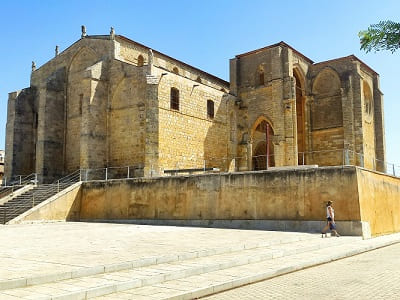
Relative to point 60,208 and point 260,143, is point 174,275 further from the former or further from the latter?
point 260,143

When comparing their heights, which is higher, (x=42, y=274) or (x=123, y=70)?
(x=123, y=70)

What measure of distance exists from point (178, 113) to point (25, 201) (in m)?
9.90

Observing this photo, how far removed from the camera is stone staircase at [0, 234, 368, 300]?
17.9 ft

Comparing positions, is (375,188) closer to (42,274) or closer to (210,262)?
Answer: (210,262)

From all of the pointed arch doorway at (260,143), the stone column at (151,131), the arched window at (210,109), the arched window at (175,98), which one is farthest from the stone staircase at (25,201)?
the pointed arch doorway at (260,143)

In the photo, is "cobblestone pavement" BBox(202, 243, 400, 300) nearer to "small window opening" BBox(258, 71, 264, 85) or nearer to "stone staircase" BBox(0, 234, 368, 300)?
"stone staircase" BBox(0, 234, 368, 300)

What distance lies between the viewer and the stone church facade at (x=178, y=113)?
24.1 meters

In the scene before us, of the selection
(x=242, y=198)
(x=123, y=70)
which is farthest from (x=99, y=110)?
(x=242, y=198)

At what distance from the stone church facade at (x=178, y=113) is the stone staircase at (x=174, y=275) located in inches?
536

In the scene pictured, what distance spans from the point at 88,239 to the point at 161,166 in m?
11.8

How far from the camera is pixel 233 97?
29.5 m

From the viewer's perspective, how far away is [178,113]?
970 inches

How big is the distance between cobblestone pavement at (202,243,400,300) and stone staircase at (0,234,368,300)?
0.27 m

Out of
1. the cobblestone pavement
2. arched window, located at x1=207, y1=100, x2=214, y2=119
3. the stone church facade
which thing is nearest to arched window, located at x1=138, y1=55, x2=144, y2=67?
the stone church facade
